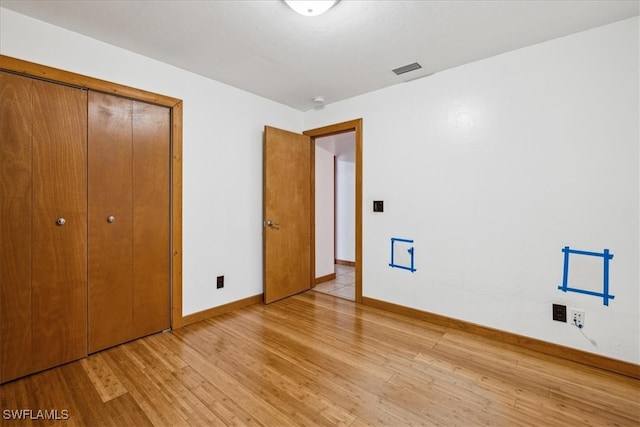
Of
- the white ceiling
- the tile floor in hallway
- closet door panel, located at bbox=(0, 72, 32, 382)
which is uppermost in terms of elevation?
the white ceiling

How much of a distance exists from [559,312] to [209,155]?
3.23 m

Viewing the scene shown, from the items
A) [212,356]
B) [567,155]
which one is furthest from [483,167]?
[212,356]

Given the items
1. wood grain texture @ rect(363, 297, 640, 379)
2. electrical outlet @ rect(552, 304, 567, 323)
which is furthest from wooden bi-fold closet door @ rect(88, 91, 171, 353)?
electrical outlet @ rect(552, 304, 567, 323)

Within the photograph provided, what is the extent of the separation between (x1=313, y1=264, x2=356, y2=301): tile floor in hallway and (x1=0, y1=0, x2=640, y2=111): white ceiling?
8.20 feet

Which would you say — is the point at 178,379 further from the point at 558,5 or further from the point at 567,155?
the point at 558,5

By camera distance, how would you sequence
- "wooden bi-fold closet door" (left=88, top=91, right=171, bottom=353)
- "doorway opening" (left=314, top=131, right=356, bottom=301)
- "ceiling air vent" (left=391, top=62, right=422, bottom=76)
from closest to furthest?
"wooden bi-fold closet door" (left=88, top=91, right=171, bottom=353)
"ceiling air vent" (left=391, top=62, right=422, bottom=76)
"doorway opening" (left=314, top=131, right=356, bottom=301)

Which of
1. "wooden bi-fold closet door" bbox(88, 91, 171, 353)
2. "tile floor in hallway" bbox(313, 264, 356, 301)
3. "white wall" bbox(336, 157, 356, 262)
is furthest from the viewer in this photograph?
"white wall" bbox(336, 157, 356, 262)

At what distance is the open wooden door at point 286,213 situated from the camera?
10.6 feet

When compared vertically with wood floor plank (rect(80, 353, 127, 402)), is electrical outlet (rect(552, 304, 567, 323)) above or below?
above

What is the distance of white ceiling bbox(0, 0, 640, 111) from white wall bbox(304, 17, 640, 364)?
28 centimetres

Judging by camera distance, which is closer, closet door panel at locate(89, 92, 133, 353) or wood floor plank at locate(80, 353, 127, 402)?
wood floor plank at locate(80, 353, 127, 402)

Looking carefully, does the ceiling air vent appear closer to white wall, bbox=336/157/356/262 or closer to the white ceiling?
the white ceiling

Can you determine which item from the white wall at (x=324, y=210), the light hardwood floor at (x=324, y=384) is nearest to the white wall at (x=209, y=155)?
the light hardwood floor at (x=324, y=384)

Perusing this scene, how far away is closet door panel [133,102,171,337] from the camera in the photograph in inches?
93.1
